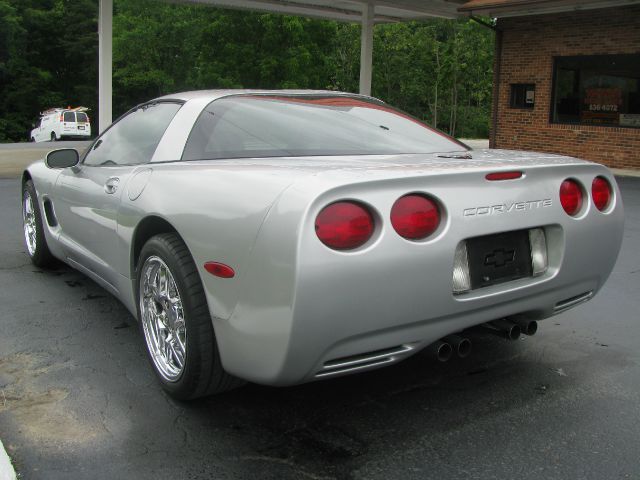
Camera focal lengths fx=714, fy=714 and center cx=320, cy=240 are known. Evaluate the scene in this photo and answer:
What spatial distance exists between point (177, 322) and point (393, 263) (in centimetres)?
111

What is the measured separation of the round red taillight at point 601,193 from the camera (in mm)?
3355

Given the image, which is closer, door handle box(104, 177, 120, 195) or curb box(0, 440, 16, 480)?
curb box(0, 440, 16, 480)

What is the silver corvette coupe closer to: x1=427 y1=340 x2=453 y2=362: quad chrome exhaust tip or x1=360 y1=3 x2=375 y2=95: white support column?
x1=427 y1=340 x2=453 y2=362: quad chrome exhaust tip

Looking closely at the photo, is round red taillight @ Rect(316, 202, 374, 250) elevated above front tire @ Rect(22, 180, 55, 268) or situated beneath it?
elevated above

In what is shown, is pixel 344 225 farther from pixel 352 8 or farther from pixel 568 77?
pixel 352 8

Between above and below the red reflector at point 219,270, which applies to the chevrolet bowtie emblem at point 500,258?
above

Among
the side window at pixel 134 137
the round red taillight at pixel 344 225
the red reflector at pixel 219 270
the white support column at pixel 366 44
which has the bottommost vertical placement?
the red reflector at pixel 219 270

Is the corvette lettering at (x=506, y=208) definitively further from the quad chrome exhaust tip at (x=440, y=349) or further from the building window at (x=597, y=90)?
the building window at (x=597, y=90)

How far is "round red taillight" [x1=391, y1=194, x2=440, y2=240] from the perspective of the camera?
8.63 feet

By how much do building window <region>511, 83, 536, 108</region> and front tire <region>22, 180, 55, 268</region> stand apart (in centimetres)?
1437

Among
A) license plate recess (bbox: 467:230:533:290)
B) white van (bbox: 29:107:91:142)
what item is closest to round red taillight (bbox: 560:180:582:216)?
license plate recess (bbox: 467:230:533:290)

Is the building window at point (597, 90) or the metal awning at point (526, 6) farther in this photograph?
the building window at point (597, 90)

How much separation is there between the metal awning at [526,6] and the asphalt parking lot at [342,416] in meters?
12.5

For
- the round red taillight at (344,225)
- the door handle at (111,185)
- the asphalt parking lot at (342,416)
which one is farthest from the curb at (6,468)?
the door handle at (111,185)
